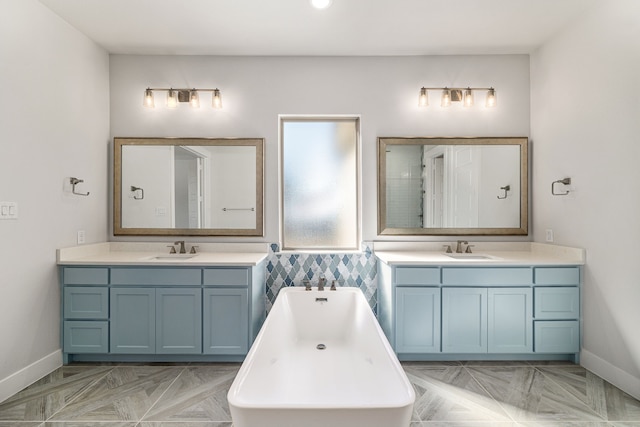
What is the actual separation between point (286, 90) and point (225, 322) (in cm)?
211

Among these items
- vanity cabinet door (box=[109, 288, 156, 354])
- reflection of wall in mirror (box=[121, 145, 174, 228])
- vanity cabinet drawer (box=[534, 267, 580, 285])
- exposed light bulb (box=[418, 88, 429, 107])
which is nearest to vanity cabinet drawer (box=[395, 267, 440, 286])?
vanity cabinet drawer (box=[534, 267, 580, 285])

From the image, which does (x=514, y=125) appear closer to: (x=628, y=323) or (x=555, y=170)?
(x=555, y=170)

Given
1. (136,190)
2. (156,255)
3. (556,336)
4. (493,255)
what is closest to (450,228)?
(493,255)

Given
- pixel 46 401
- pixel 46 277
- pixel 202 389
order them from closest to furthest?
pixel 46 401 < pixel 202 389 < pixel 46 277

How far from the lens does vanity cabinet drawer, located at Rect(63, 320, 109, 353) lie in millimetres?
2564

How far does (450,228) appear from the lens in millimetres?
3113

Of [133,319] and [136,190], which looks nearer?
[133,319]

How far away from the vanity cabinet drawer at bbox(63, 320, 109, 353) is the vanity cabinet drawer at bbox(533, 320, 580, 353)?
3326 mm

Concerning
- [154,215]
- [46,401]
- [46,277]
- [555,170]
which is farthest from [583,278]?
[46,277]

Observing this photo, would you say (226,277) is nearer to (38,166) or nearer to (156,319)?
(156,319)

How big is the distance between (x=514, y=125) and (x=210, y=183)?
2916 mm

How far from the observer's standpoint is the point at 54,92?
2.50 metres

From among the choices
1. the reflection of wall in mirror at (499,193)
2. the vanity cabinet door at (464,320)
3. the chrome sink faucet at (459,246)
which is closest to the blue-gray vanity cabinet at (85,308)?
the vanity cabinet door at (464,320)

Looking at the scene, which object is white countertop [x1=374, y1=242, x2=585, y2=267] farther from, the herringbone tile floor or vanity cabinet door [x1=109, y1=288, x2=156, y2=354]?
vanity cabinet door [x1=109, y1=288, x2=156, y2=354]
